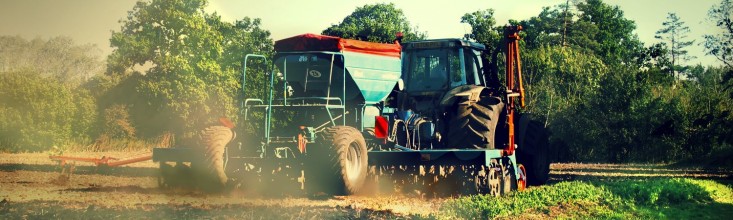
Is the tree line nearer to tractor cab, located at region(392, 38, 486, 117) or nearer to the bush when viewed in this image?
the bush

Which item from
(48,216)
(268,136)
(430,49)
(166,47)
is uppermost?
(166,47)

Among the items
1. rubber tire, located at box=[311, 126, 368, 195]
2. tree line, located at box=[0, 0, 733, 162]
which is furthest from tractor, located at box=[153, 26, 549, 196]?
tree line, located at box=[0, 0, 733, 162]

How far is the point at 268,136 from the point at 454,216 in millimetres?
4242

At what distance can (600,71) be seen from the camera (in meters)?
39.8

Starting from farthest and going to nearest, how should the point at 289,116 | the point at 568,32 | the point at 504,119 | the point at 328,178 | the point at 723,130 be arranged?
the point at 568,32 < the point at 723,130 < the point at 504,119 < the point at 289,116 < the point at 328,178

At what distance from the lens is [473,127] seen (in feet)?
50.1

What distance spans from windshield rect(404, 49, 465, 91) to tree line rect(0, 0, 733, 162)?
10046 mm

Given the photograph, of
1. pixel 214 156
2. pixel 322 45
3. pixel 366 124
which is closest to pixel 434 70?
pixel 366 124

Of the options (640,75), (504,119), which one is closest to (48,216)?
(504,119)

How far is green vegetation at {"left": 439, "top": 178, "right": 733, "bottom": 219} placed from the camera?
12.1 m

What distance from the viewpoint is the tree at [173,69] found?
43281 mm

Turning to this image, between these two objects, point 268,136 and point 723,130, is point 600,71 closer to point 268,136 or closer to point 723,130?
point 723,130

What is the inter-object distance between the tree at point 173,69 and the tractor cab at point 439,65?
26941 millimetres

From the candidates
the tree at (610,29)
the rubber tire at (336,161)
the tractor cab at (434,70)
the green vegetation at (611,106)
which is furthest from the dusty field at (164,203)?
the tree at (610,29)
